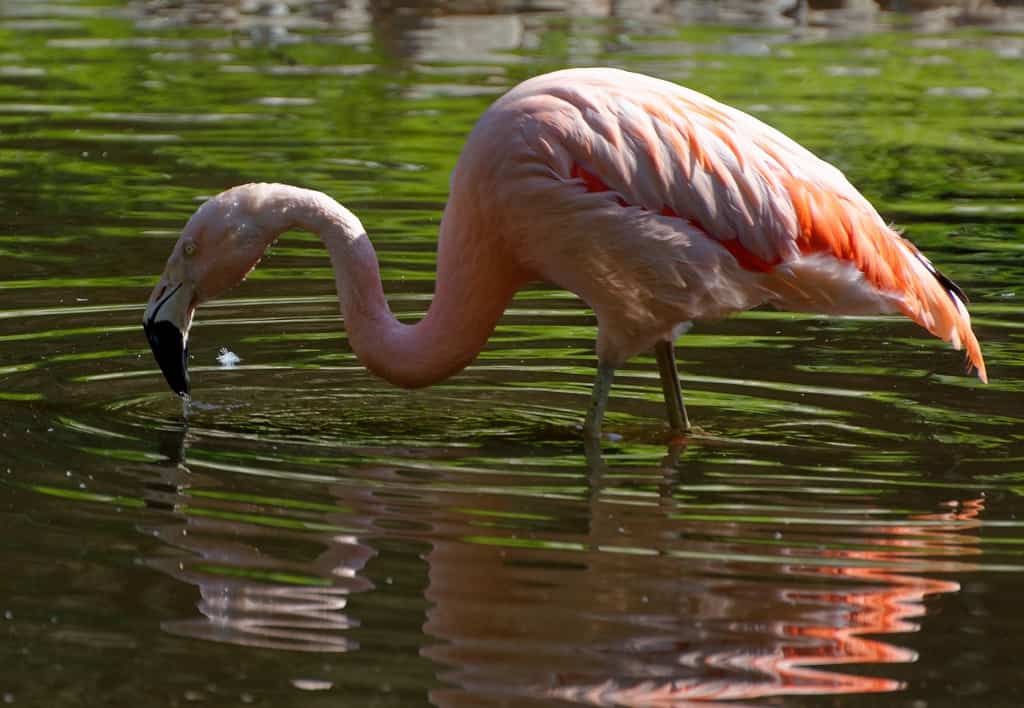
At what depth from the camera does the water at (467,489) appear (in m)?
4.10

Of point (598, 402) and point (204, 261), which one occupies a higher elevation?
point (204, 261)

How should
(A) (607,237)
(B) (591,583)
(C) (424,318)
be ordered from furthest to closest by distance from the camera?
1. (C) (424,318)
2. (A) (607,237)
3. (B) (591,583)

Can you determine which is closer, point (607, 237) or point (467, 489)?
point (467, 489)

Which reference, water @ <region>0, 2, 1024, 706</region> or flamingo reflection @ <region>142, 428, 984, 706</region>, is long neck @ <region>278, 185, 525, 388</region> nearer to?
water @ <region>0, 2, 1024, 706</region>

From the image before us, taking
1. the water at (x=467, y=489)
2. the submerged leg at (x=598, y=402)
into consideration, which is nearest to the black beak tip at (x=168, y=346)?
the water at (x=467, y=489)

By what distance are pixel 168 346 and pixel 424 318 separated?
0.84 m

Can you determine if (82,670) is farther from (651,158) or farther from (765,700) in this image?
(651,158)

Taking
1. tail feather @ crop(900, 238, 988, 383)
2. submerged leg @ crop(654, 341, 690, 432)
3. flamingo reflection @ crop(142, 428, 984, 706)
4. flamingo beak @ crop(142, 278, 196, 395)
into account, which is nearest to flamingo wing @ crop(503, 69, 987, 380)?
tail feather @ crop(900, 238, 988, 383)

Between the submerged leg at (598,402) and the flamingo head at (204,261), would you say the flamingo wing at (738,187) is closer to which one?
the submerged leg at (598,402)

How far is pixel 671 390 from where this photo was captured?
21.0ft

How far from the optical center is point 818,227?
5.92 m

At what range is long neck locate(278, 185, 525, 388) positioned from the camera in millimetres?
6020

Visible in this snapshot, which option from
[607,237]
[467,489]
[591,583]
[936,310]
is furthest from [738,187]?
Result: [591,583]

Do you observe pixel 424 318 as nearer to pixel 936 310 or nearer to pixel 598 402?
pixel 598 402
